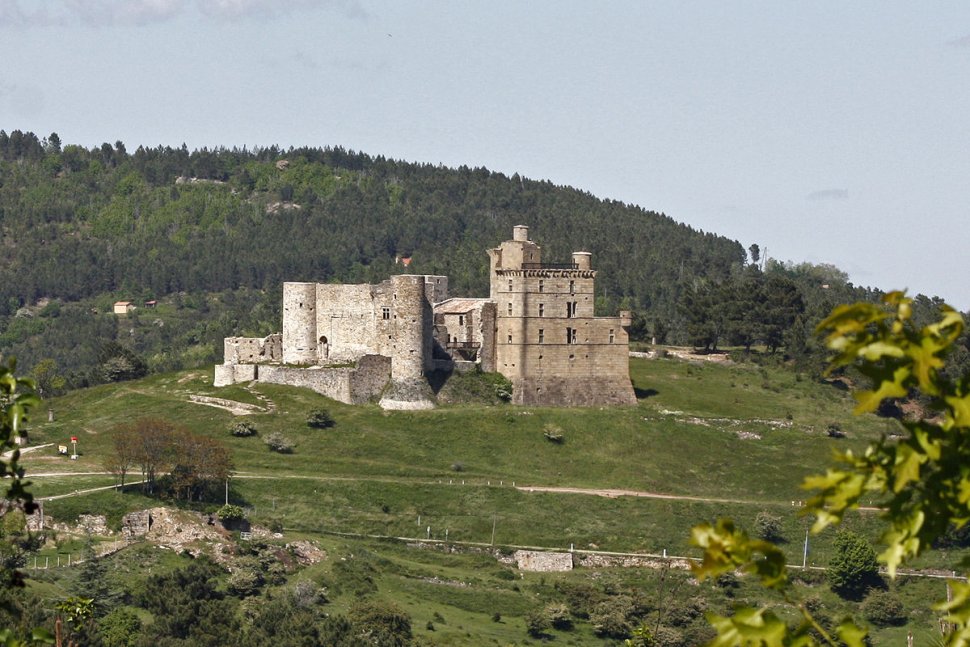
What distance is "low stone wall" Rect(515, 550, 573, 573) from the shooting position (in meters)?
67.3

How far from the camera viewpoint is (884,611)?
6375cm

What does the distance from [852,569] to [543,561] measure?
43.7 ft

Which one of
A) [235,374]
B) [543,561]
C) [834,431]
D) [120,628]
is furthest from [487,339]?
[120,628]

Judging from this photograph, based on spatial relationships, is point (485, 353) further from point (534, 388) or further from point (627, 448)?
point (627, 448)

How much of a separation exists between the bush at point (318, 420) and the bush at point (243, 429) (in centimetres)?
282

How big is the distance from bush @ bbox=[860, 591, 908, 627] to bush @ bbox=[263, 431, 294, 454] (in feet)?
92.9

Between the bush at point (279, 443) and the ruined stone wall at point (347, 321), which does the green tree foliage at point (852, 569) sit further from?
the ruined stone wall at point (347, 321)

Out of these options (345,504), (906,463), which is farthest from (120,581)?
(906,463)

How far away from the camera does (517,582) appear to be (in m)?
65.3

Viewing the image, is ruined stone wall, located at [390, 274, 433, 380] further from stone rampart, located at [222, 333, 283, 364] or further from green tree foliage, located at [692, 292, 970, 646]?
green tree foliage, located at [692, 292, 970, 646]

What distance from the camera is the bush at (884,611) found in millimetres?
63531

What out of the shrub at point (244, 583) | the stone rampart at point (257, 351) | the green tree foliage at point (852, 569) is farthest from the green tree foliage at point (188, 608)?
the stone rampart at point (257, 351)

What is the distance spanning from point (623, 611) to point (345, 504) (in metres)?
14.9

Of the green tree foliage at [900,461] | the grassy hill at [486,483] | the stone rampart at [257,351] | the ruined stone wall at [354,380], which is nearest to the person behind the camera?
the green tree foliage at [900,461]
